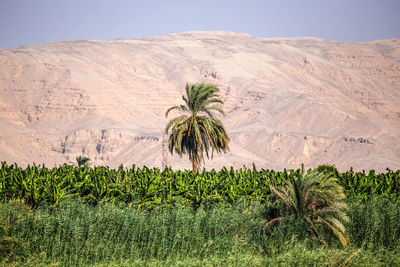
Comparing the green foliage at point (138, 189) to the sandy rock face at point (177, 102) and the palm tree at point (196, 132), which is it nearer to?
the palm tree at point (196, 132)

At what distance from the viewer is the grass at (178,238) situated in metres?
12.2

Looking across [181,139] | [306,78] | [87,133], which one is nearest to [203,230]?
[181,139]

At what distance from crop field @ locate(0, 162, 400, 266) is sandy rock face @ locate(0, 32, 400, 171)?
70.3m

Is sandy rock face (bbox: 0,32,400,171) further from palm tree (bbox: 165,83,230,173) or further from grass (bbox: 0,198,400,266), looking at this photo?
grass (bbox: 0,198,400,266)

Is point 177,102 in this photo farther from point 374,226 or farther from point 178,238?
point 178,238

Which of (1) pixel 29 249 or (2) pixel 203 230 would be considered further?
(2) pixel 203 230

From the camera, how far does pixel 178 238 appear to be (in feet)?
43.1

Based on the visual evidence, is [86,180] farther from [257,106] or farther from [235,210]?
[257,106]

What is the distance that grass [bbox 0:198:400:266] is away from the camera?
482 inches

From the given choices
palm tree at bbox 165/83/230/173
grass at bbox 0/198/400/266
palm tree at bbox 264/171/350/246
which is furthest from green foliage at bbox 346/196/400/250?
palm tree at bbox 165/83/230/173

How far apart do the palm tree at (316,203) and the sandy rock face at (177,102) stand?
71.4 meters

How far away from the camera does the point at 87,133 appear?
104 m

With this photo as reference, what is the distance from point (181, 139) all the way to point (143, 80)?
116 metres

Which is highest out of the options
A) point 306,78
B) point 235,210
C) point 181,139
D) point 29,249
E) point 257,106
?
point 306,78
